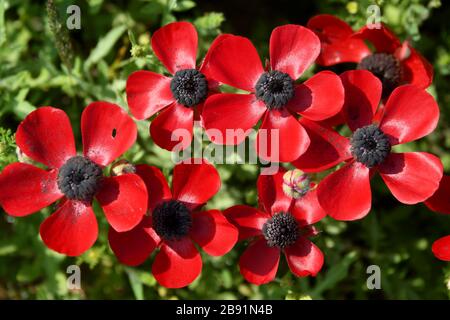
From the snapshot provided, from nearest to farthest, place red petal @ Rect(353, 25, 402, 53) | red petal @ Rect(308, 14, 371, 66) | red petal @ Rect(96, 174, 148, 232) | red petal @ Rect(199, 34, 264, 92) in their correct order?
red petal @ Rect(96, 174, 148, 232)
red petal @ Rect(199, 34, 264, 92)
red petal @ Rect(353, 25, 402, 53)
red petal @ Rect(308, 14, 371, 66)

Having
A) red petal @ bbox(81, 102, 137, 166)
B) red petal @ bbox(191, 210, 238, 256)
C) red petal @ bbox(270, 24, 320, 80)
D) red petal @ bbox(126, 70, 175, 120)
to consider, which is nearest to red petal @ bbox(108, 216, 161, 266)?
red petal @ bbox(191, 210, 238, 256)

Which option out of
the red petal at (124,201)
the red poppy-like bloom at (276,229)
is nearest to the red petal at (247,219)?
the red poppy-like bloom at (276,229)

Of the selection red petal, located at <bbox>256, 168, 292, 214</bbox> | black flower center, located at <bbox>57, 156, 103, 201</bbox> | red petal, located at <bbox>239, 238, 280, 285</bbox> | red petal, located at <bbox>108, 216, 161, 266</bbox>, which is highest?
black flower center, located at <bbox>57, 156, 103, 201</bbox>

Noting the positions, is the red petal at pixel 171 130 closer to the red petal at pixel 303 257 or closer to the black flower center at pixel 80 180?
the black flower center at pixel 80 180

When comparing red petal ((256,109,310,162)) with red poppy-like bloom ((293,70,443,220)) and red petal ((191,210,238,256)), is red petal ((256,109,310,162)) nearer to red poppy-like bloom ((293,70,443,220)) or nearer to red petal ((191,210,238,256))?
red poppy-like bloom ((293,70,443,220))
